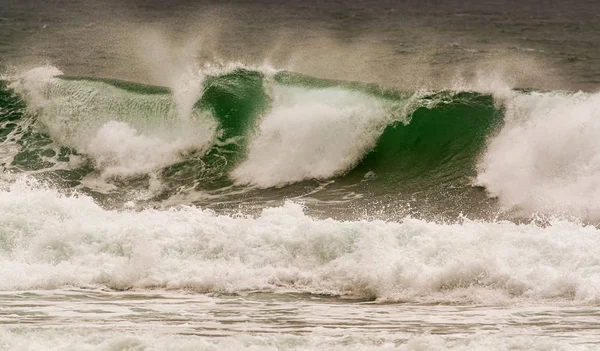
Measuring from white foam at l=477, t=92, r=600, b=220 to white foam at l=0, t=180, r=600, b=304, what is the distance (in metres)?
1.67

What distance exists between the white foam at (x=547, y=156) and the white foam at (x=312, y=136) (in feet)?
7.90

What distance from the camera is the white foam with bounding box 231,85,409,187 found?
16328 millimetres

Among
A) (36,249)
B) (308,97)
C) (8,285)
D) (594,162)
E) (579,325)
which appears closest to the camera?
(579,325)

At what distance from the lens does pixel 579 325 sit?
34.1 ft

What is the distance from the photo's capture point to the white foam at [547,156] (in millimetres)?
14734

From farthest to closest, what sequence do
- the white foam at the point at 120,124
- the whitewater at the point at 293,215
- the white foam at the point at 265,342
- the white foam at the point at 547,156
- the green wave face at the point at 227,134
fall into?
1. the white foam at the point at 120,124
2. the green wave face at the point at 227,134
3. the white foam at the point at 547,156
4. the whitewater at the point at 293,215
5. the white foam at the point at 265,342

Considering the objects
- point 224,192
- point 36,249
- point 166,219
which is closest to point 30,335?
point 36,249

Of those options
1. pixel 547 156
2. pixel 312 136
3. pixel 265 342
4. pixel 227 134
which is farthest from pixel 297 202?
pixel 265 342

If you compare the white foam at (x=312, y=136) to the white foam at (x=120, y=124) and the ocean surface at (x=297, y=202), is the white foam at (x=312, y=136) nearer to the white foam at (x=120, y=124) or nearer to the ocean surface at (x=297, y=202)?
the ocean surface at (x=297, y=202)

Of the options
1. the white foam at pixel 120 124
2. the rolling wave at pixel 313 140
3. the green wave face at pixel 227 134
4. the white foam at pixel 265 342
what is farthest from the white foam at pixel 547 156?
the white foam at pixel 120 124

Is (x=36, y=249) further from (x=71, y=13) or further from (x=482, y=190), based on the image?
(x=71, y=13)

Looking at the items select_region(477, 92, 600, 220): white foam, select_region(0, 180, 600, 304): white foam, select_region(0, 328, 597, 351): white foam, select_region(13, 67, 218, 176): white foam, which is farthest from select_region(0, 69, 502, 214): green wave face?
select_region(0, 328, 597, 351): white foam

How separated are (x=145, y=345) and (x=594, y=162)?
9.25m

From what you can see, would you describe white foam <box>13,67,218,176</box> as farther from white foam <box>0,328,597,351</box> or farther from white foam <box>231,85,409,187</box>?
white foam <box>0,328,597,351</box>
